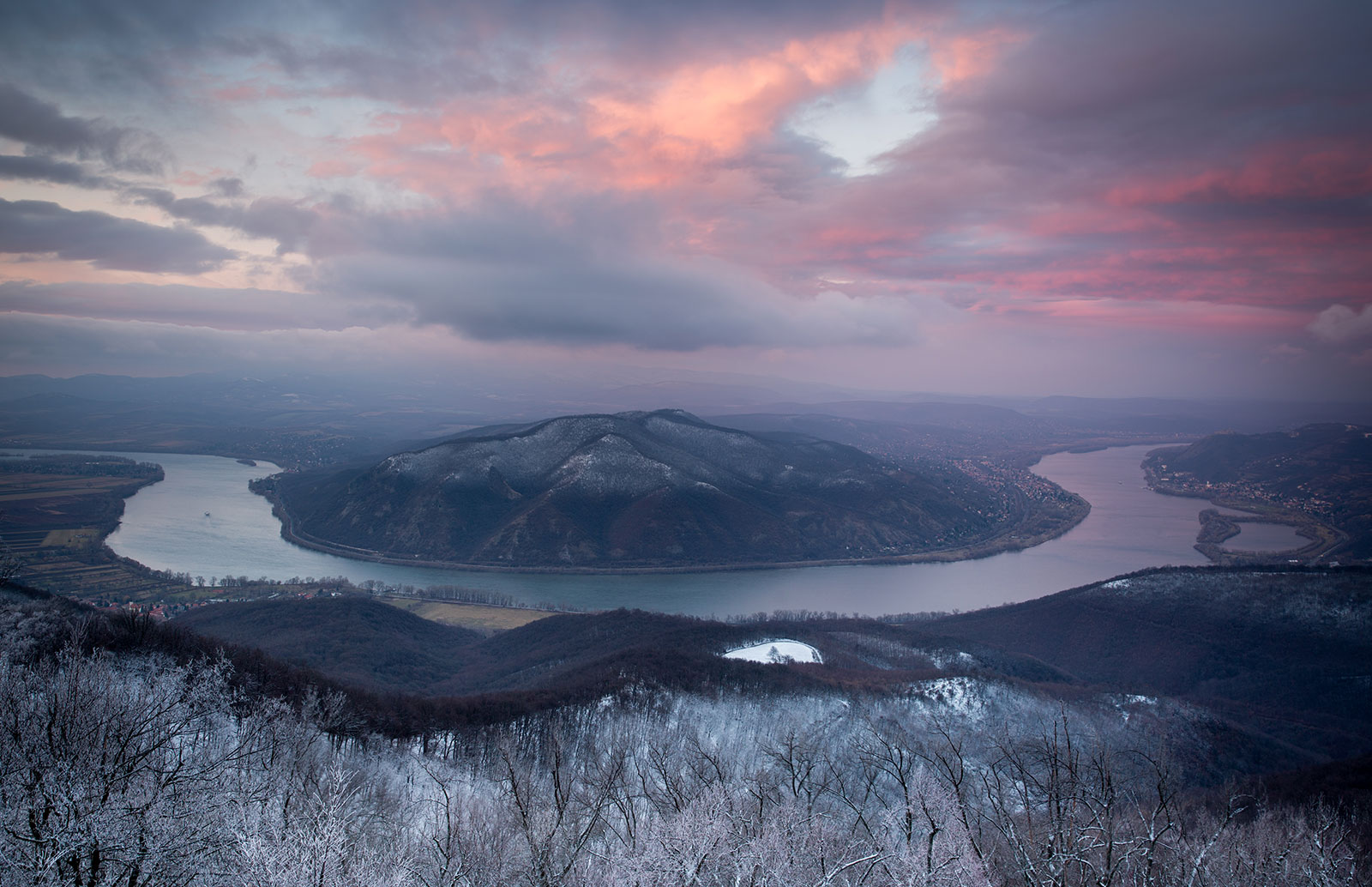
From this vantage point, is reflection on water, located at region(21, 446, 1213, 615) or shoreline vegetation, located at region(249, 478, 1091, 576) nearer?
reflection on water, located at region(21, 446, 1213, 615)

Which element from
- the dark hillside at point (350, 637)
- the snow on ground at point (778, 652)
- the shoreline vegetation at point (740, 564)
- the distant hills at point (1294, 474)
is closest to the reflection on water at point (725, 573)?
the shoreline vegetation at point (740, 564)

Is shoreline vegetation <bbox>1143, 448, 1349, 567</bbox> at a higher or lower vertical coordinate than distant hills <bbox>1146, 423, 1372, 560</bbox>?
lower

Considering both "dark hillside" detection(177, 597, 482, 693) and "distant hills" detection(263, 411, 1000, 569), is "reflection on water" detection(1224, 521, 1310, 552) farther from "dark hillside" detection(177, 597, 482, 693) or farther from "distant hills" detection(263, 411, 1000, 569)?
"dark hillside" detection(177, 597, 482, 693)

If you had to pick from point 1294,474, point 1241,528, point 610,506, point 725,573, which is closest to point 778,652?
point 725,573

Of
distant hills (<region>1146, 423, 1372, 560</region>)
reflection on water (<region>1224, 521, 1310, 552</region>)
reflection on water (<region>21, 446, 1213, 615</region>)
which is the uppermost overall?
distant hills (<region>1146, 423, 1372, 560</region>)

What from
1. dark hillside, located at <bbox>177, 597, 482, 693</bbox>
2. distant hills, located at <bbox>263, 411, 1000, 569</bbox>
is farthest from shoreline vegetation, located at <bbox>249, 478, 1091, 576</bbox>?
dark hillside, located at <bbox>177, 597, 482, 693</bbox>

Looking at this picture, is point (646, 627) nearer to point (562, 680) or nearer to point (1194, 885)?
point (562, 680)

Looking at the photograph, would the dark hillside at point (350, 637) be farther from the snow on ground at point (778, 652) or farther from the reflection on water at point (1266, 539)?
the reflection on water at point (1266, 539)
